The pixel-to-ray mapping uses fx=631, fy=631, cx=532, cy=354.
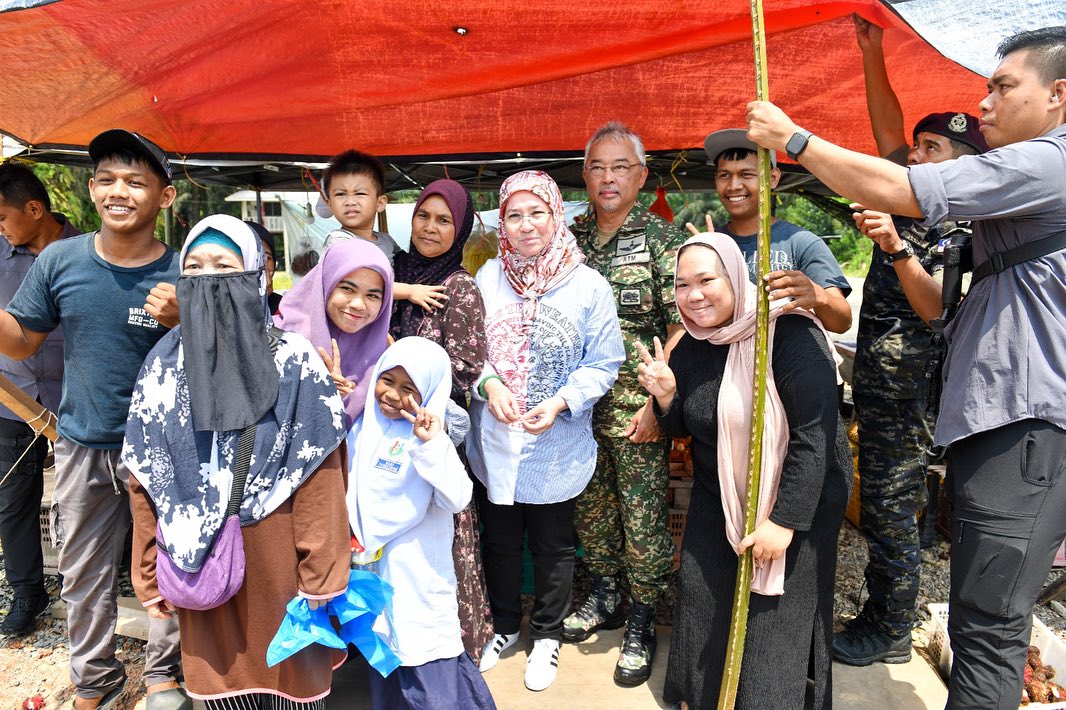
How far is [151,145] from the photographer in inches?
86.7

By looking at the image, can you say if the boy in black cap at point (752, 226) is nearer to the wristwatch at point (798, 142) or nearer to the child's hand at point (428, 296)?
the wristwatch at point (798, 142)

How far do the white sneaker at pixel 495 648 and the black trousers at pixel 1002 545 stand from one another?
166 centimetres

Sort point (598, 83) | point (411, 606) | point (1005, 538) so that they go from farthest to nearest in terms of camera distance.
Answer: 1. point (598, 83)
2. point (411, 606)
3. point (1005, 538)

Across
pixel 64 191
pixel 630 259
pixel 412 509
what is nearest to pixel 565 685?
pixel 412 509

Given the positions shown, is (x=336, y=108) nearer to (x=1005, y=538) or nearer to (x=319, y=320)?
(x=319, y=320)

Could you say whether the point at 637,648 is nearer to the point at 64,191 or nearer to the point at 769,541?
the point at 769,541

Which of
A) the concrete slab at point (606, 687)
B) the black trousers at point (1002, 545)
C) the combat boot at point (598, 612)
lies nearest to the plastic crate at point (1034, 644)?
the concrete slab at point (606, 687)

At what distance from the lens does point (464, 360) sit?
249cm

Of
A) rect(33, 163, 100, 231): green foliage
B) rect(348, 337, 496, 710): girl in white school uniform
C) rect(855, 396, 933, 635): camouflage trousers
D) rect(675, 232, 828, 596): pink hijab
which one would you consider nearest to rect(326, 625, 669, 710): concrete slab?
rect(348, 337, 496, 710): girl in white school uniform

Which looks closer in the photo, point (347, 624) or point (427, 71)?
point (347, 624)

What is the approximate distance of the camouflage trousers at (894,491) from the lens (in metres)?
2.61

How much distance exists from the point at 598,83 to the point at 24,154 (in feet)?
11.9

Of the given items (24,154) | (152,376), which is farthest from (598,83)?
(24,154)

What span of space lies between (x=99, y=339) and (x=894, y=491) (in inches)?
124
